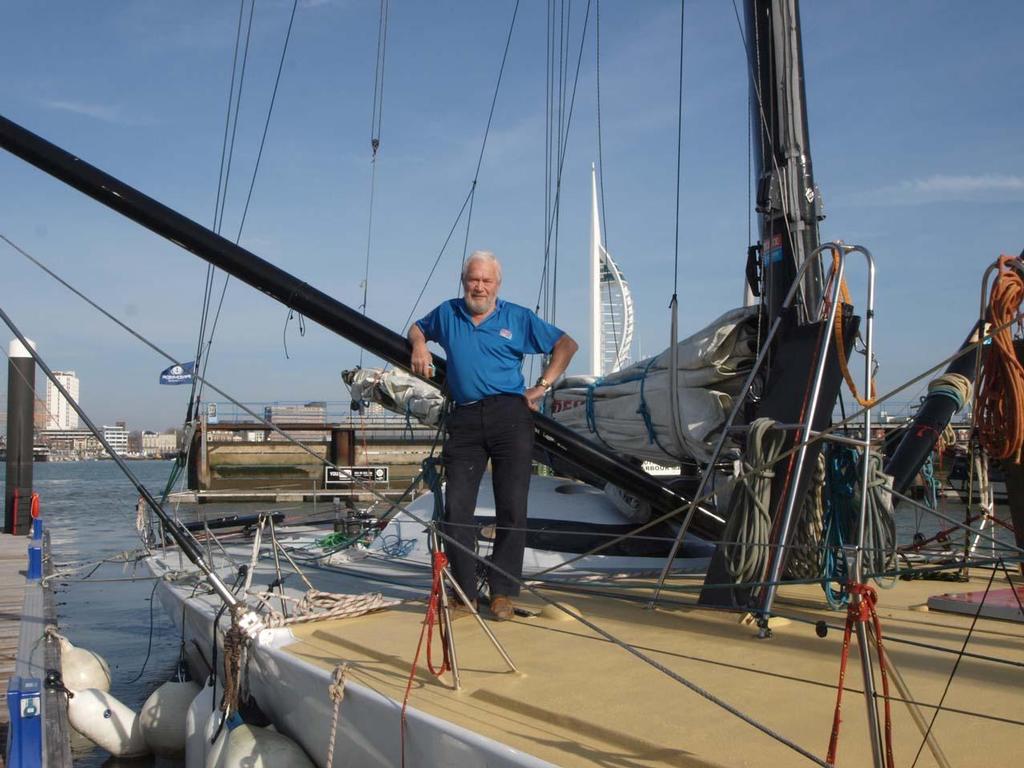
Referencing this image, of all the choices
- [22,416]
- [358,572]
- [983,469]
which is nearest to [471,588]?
[358,572]

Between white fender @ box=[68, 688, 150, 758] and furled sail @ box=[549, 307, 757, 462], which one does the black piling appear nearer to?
white fender @ box=[68, 688, 150, 758]

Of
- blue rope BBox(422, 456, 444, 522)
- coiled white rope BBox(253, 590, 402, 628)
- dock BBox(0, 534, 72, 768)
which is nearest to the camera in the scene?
coiled white rope BBox(253, 590, 402, 628)

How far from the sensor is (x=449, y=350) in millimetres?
4254

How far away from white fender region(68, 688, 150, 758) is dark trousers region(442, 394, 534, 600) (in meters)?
2.21

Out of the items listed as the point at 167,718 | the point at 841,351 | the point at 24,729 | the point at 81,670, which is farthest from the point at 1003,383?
the point at 81,670

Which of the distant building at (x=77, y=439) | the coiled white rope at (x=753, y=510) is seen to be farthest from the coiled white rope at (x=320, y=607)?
the coiled white rope at (x=753, y=510)

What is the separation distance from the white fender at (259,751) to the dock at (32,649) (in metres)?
0.88

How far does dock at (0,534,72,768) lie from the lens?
398 cm

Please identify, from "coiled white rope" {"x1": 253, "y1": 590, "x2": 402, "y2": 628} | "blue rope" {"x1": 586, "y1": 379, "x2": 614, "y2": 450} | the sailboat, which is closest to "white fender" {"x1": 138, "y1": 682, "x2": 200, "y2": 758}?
the sailboat

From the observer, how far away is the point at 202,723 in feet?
12.7

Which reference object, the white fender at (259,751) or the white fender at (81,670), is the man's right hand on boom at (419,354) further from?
the white fender at (81,670)

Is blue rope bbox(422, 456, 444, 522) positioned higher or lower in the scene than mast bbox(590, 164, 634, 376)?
lower

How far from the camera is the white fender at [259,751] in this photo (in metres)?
3.21

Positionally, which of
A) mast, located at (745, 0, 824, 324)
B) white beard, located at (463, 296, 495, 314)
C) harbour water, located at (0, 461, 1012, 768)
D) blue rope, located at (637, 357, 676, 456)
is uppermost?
mast, located at (745, 0, 824, 324)
